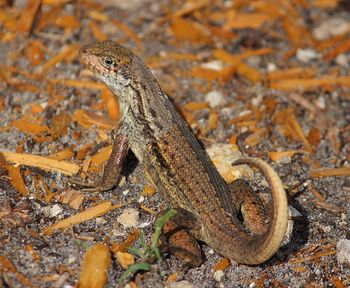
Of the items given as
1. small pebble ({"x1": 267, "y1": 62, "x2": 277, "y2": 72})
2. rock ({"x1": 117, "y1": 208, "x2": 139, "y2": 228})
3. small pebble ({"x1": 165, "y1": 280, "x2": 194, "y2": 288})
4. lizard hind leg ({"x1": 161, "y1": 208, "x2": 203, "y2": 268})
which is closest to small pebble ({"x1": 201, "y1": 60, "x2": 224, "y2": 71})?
small pebble ({"x1": 267, "y1": 62, "x2": 277, "y2": 72})

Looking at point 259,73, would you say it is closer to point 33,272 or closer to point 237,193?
point 237,193

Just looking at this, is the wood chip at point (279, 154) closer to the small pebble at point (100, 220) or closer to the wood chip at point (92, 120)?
the wood chip at point (92, 120)

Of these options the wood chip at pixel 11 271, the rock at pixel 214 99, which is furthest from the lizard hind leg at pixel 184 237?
the rock at pixel 214 99

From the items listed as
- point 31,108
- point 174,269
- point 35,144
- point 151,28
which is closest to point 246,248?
point 174,269

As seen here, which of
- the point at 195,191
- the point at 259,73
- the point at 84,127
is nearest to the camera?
the point at 195,191

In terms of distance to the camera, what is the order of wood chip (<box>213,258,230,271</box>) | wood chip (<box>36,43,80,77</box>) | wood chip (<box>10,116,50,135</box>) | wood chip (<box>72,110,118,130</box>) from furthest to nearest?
wood chip (<box>36,43,80,77</box>) → wood chip (<box>72,110,118,130</box>) → wood chip (<box>10,116,50,135</box>) → wood chip (<box>213,258,230,271</box>)

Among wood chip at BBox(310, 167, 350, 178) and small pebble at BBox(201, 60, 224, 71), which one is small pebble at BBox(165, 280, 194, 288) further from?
small pebble at BBox(201, 60, 224, 71)
